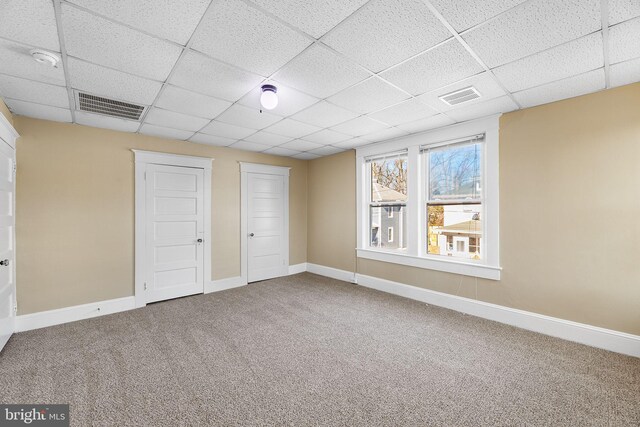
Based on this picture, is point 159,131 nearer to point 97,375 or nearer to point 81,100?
point 81,100

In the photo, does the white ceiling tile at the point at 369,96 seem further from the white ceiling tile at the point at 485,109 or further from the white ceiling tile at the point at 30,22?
the white ceiling tile at the point at 30,22

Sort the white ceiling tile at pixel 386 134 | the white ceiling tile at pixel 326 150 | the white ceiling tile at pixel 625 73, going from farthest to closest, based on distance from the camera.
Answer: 1. the white ceiling tile at pixel 326 150
2. the white ceiling tile at pixel 386 134
3. the white ceiling tile at pixel 625 73

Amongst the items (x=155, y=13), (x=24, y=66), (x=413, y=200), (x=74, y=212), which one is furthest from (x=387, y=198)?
(x=74, y=212)

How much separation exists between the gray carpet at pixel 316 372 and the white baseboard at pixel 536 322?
127 millimetres

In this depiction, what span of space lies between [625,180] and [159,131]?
18.2 ft

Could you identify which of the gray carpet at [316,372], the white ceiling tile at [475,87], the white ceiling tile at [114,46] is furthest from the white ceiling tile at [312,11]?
the gray carpet at [316,372]

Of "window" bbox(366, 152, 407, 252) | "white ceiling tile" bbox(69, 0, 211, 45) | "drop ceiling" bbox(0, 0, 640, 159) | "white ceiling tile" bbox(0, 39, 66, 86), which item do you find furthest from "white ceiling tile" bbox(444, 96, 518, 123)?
"white ceiling tile" bbox(0, 39, 66, 86)

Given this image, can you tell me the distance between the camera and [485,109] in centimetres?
317

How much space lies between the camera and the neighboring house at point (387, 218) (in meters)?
4.55

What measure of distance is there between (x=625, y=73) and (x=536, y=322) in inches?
102

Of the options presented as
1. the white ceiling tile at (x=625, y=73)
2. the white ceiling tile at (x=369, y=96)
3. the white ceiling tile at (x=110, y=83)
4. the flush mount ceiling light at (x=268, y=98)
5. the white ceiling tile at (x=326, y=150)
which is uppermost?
the white ceiling tile at (x=326, y=150)

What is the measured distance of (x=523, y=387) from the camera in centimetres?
212

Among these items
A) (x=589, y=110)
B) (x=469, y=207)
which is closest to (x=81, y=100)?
(x=469, y=207)

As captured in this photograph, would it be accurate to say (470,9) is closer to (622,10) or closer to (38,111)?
(622,10)
